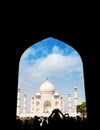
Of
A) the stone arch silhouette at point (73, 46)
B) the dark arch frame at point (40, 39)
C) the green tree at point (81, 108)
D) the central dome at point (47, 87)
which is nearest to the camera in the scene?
the dark arch frame at point (40, 39)

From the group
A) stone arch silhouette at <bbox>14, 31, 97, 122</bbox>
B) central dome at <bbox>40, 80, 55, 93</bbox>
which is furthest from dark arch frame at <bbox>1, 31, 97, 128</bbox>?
central dome at <bbox>40, 80, 55, 93</bbox>

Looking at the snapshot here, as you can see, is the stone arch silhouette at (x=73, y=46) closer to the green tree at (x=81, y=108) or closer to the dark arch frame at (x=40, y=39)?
the dark arch frame at (x=40, y=39)

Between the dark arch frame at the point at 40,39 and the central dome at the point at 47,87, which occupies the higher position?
the central dome at the point at 47,87

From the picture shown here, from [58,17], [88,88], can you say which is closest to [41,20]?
[58,17]

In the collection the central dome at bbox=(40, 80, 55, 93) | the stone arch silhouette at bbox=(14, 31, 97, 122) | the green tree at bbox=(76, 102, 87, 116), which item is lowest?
the green tree at bbox=(76, 102, 87, 116)

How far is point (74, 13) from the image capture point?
566cm

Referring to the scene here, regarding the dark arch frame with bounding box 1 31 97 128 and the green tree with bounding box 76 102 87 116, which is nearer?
the dark arch frame with bounding box 1 31 97 128

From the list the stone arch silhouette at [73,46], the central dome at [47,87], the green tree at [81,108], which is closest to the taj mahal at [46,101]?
the central dome at [47,87]

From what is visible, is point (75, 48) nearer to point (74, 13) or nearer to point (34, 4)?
point (74, 13)

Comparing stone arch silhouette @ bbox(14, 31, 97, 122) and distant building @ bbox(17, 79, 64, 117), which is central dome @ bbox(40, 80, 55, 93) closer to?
distant building @ bbox(17, 79, 64, 117)

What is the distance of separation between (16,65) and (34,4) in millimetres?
2295

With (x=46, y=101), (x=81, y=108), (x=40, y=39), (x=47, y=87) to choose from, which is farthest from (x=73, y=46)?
(x=46, y=101)

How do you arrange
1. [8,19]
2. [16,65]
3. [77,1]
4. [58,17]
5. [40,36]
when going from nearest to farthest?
1. [77,1]
2. [8,19]
3. [58,17]
4. [16,65]
5. [40,36]

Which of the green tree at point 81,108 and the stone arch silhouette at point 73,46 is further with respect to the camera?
the green tree at point 81,108
